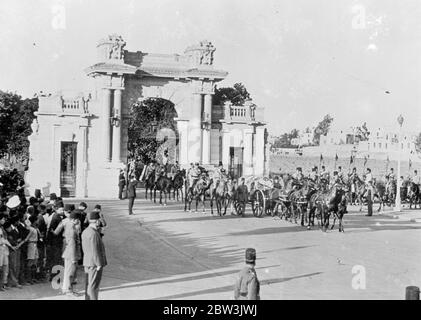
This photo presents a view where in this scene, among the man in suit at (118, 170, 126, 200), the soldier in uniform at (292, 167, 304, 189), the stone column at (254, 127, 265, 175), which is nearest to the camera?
the soldier in uniform at (292, 167, 304, 189)

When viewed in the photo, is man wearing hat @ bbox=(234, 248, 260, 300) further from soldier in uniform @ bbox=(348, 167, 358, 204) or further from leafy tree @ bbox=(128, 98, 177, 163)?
leafy tree @ bbox=(128, 98, 177, 163)

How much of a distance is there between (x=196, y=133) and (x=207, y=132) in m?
0.68

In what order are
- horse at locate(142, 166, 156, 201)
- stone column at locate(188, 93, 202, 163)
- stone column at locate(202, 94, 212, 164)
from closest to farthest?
horse at locate(142, 166, 156, 201) → stone column at locate(188, 93, 202, 163) → stone column at locate(202, 94, 212, 164)

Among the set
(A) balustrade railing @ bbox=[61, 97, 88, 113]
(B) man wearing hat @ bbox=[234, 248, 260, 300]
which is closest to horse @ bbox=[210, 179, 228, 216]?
(A) balustrade railing @ bbox=[61, 97, 88, 113]

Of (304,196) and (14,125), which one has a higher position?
(14,125)

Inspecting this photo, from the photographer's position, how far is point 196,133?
3584cm

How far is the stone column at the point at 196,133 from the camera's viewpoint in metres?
35.7

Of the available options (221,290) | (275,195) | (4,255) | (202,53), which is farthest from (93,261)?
(202,53)

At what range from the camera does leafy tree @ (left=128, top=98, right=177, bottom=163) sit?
4915 cm

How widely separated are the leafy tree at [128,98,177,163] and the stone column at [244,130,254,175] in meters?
9.61

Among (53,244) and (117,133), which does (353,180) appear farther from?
(53,244)

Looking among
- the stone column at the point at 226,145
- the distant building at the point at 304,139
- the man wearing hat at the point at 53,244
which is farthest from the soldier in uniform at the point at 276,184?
the distant building at the point at 304,139

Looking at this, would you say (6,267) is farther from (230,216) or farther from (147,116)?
(147,116)

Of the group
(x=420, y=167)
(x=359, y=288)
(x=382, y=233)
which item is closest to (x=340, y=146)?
(x=420, y=167)
